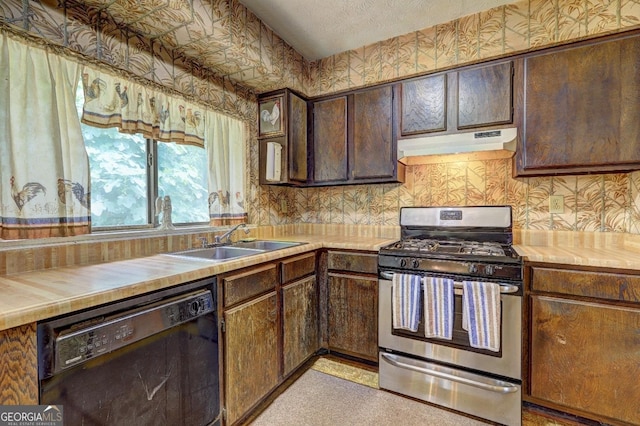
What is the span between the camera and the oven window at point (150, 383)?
3.16 ft

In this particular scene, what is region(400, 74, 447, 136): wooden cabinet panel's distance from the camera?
85.2 inches

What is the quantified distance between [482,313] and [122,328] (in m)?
1.74

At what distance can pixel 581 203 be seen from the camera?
202cm

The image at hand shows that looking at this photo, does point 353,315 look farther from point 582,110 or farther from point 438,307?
point 582,110

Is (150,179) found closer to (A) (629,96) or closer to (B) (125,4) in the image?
(B) (125,4)

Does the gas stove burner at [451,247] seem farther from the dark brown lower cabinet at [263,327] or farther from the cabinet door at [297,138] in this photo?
the cabinet door at [297,138]

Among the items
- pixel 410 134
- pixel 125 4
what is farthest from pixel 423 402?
pixel 125 4

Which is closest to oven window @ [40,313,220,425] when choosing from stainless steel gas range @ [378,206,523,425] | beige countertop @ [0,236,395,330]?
beige countertop @ [0,236,395,330]

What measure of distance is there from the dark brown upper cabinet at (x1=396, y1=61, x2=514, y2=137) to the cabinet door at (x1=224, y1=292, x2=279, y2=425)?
1.68 metres

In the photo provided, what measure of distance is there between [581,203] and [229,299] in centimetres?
239

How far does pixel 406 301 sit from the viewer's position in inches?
72.6

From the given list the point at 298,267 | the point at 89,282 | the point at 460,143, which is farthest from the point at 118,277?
the point at 460,143

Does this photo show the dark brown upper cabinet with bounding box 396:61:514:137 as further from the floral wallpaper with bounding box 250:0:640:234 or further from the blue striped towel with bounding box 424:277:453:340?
the blue striped towel with bounding box 424:277:453:340

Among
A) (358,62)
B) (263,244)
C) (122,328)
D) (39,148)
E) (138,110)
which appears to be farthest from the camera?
(358,62)
